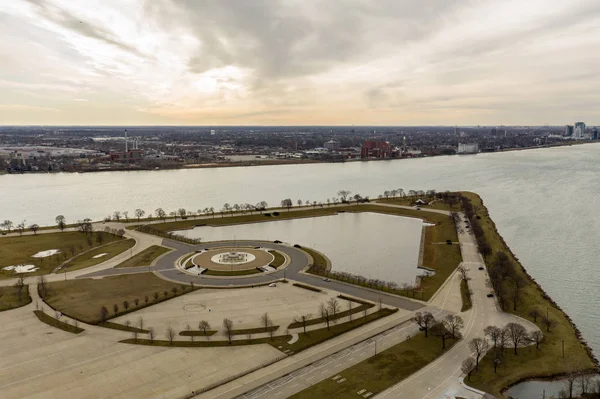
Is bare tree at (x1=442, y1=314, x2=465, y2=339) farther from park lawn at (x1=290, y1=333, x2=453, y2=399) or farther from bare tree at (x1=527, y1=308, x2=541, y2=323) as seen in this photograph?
bare tree at (x1=527, y1=308, x2=541, y2=323)

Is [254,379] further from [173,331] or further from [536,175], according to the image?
[536,175]

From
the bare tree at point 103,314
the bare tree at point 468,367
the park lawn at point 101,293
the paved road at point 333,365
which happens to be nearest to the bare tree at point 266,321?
the paved road at point 333,365

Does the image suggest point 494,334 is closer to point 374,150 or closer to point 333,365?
point 333,365

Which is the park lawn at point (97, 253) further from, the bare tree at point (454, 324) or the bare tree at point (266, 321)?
the bare tree at point (454, 324)

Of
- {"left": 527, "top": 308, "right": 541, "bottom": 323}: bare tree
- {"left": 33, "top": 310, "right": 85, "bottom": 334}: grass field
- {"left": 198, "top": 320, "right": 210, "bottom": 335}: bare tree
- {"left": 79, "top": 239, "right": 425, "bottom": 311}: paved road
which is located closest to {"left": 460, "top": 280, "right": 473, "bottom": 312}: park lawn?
{"left": 79, "top": 239, "right": 425, "bottom": 311}: paved road

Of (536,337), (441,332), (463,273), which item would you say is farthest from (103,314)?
(463,273)
